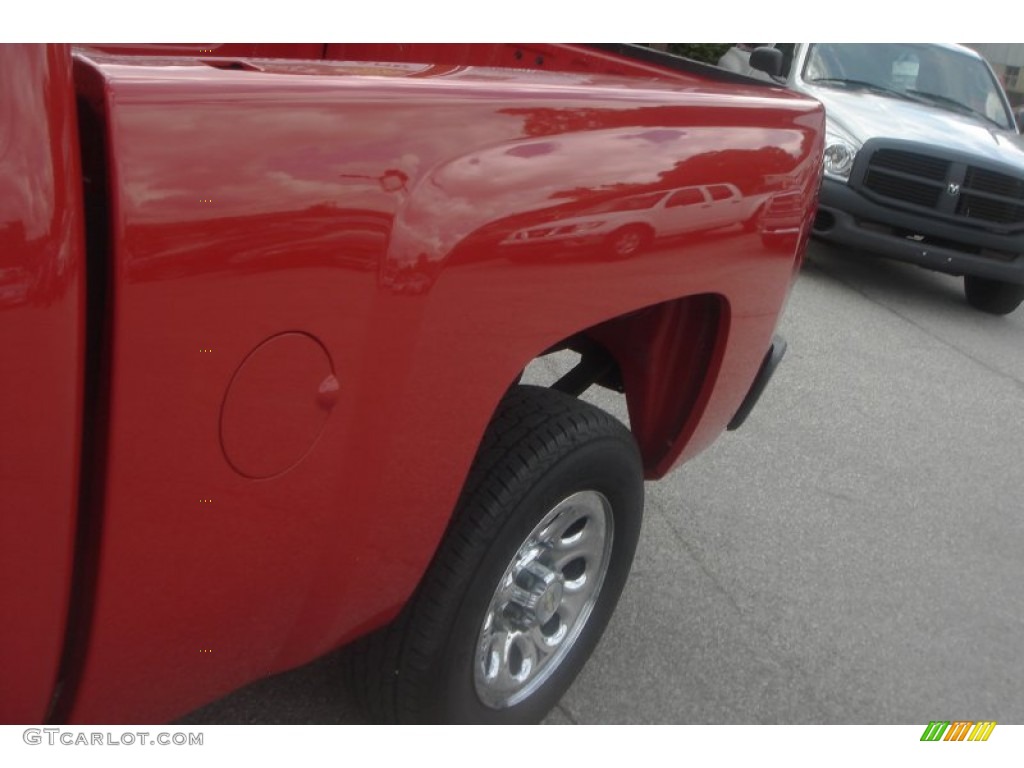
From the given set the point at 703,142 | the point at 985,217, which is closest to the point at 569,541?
the point at 703,142

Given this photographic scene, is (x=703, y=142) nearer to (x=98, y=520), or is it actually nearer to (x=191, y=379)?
(x=191, y=379)

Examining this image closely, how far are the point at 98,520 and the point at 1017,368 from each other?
6.27m

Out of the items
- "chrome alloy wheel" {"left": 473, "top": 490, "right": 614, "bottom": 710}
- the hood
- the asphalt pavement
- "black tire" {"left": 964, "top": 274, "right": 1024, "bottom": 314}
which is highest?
the hood

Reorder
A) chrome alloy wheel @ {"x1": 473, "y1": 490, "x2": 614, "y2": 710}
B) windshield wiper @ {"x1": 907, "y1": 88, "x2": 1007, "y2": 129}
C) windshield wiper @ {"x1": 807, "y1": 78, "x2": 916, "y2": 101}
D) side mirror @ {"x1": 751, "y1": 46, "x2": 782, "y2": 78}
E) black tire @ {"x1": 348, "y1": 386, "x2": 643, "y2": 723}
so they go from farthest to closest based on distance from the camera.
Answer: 1. windshield wiper @ {"x1": 907, "y1": 88, "x2": 1007, "y2": 129}
2. windshield wiper @ {"x1": 807, "y1": 78, "x2": 916, "y2": 101}
3. side mirror @ {"x1": 751, "y1": 46, "x2": 782, "y2": 78}
4. chrome alloy wheel @ {"x1": 473, "y1": 490, "x2": 614, "y2": 710}
5. black tire @ {"x1": 348, "y1": 386, "x2": 643, "y2": 723}

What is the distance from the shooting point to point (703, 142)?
2.13 metres

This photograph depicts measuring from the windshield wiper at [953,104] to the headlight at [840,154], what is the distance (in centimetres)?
117

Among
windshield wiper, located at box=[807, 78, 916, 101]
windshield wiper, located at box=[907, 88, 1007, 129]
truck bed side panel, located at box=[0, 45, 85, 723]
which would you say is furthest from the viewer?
windshield wiper, located at box=[907, 88, 1007, 129]

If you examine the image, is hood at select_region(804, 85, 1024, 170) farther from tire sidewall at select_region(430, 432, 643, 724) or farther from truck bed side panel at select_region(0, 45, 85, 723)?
truck bed side panel at select_region(0, 45, 85, 723)

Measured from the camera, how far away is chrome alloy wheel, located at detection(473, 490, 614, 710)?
7.64 feet

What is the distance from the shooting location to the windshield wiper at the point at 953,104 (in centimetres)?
819

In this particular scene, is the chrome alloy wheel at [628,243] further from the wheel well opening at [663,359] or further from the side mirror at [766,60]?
the side mirror at [766,60]
